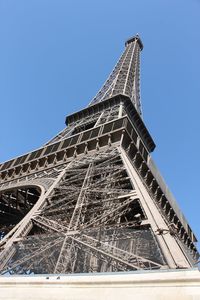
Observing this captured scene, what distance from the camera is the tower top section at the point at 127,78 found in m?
48.7

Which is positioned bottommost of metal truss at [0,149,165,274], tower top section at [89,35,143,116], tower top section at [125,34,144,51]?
metal truss at [0,149,165,274]

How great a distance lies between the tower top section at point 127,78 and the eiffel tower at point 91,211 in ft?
30.6

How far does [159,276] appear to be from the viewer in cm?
618

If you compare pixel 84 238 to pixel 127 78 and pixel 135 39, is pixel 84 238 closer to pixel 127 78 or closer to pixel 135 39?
pixel 127 78

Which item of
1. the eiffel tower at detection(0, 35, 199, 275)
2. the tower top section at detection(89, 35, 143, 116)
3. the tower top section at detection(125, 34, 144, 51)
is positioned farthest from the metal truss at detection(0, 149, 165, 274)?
the tower top section at detection(125, 34, 144, 51)

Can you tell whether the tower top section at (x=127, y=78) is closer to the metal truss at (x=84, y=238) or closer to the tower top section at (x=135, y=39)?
the tower top section at (x=135, y=39)

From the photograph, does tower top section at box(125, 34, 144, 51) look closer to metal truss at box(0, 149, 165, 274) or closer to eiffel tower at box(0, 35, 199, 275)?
eiffel tower at box(0, 35, 199, 275)

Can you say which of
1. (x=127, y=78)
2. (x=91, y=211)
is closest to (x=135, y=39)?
(x=127, y=78)

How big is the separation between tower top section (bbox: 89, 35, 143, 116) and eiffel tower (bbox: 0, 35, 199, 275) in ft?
30.6

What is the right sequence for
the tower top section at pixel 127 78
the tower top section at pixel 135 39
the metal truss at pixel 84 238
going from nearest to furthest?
the metal truss at pixel 84 238 → the tower top section at pixel 127 78 → the tower top section at pixel 135 39

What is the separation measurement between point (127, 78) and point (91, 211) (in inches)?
1632

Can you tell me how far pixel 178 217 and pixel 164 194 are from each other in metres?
3.66

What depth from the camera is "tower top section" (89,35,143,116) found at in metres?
48.7

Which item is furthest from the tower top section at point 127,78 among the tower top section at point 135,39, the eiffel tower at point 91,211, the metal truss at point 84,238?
the metal truss at point 84,238
